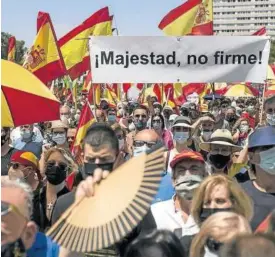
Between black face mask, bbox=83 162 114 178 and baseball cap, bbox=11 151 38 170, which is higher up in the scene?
black face mask, bbox=83 162 114 178

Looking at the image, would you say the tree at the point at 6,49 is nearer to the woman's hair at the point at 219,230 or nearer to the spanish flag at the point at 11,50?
the spanish flag at the point at 11,50

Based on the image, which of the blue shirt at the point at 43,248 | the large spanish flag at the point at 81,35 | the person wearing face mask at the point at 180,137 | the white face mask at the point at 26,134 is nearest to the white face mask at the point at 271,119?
the person wearing face mask at the point at 180,137

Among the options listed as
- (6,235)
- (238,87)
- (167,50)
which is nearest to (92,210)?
(6,235)

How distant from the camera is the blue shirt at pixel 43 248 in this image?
2.61 metres

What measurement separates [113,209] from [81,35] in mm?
7991

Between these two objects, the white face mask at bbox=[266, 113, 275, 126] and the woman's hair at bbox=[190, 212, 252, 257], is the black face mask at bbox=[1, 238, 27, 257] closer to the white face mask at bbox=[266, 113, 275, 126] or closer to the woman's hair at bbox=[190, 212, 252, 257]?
the woman's hair at bbox=[190, 212, 252, 257]

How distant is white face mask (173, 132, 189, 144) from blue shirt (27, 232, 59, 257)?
2949 millimetres

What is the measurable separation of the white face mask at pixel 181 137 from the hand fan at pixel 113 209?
11.3 ft

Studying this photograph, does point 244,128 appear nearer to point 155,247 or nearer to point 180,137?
point 180,137

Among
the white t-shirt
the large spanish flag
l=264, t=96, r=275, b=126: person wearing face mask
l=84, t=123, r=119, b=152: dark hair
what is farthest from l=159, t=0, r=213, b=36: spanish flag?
l=84, t=123, r=119, b=152: dark hair

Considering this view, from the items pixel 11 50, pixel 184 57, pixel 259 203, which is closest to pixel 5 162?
pixel 259 203

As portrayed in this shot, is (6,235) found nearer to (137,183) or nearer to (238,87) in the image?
(137,183)

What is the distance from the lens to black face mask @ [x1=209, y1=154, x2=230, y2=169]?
15.5 feet

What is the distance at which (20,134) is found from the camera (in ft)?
25.5
